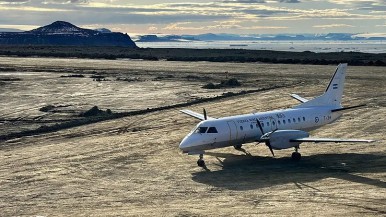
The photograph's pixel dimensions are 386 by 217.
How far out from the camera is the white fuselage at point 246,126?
99.2 ft

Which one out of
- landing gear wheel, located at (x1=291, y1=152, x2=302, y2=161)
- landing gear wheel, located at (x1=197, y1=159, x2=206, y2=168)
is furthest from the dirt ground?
landing gear wheel, located at (x1=197, y1=159, x2=206, y2=168)

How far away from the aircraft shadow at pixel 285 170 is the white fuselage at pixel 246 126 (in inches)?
57.1

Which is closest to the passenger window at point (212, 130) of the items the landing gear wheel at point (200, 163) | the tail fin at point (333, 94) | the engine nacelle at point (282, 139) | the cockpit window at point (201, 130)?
the cockpit window at point (201, 130)

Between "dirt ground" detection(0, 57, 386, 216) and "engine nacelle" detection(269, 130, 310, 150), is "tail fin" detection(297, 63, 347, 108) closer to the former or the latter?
"dirt ground" detection(0, 57, 386, 216)

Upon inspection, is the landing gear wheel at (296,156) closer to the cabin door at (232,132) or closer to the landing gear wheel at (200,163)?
the cabin door at (232,132)

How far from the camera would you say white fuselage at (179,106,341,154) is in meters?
30.2

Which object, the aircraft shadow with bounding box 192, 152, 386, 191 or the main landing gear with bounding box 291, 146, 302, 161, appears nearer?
the aircraft shadow with bounding box 192, 152, 386, 191

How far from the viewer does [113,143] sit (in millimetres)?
38062

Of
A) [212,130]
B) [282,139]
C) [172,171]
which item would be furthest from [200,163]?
[282,139]

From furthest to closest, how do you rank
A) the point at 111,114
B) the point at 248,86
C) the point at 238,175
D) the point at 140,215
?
the point at 248,86, the point at 111,114, the point at 238,175, the point at 140,215

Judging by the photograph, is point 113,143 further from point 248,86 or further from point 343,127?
point 248,86

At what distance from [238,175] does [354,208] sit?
25.1 ft

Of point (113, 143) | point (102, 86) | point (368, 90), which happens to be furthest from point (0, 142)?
point (368, 90)

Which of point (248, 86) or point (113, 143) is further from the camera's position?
point (248, 86)
